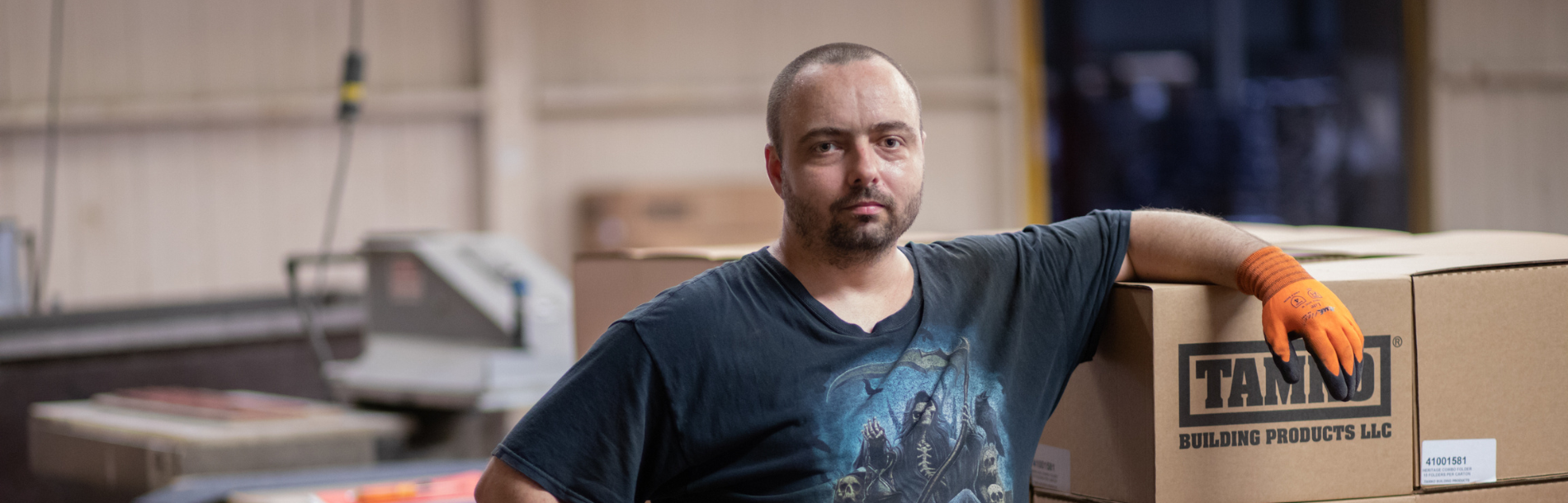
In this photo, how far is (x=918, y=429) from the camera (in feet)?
4.20

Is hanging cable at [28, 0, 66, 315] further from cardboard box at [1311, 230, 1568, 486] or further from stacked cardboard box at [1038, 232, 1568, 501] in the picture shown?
cardboard box at [1311, 230, 1568, 486]

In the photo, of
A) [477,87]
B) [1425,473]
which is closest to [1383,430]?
[1425,473]

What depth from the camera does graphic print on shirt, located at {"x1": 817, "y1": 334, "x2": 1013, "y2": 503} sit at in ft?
4.10

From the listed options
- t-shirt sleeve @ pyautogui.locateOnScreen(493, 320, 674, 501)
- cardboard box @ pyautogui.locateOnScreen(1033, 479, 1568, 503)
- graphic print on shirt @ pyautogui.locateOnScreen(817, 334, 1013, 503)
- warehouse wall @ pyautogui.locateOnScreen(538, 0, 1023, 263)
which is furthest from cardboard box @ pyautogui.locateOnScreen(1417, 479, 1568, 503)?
warehouse wall @ pyautogui.locateOnScreen(538, 0, 1023, 263)

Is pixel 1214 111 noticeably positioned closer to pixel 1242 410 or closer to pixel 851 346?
pixel 1242 410

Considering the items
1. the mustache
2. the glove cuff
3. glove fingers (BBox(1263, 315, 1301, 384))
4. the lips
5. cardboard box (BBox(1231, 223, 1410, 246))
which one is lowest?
glove fingers (BBox(1263, 315, 1301, 384))

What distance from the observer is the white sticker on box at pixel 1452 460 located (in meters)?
1.32

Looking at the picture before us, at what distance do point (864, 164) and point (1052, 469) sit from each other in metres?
0.45

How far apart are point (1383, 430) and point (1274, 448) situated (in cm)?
13

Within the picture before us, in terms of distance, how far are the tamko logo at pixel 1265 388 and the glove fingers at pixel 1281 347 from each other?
0.05 m

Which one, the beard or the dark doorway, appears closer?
the beard

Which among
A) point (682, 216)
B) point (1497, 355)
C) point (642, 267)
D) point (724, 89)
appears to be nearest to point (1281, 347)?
point (1497, 355)

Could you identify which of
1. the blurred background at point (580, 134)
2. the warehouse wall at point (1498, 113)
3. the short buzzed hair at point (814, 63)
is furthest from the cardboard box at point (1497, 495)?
the warehouse wall at point (1498, 113)

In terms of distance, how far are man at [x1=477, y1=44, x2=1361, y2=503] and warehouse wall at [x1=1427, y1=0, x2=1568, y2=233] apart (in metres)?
5.47
